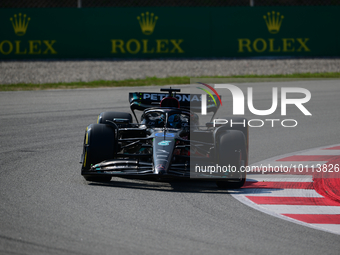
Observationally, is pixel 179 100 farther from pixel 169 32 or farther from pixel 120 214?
pixel 169 32

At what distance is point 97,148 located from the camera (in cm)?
680

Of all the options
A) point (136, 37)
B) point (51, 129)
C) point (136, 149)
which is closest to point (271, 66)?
point (136, 37)

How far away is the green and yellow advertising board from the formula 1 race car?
12.9 meters

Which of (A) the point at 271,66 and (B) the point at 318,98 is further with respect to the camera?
(A) the point at 271,66

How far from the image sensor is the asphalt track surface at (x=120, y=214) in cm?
454

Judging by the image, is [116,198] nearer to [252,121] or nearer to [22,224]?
[22,224]

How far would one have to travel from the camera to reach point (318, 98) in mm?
14258

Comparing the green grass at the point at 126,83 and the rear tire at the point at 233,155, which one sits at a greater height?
the green grass at the point at 126,83

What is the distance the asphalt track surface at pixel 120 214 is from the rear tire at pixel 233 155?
0.25 meters

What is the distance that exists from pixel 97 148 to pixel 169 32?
14.0m

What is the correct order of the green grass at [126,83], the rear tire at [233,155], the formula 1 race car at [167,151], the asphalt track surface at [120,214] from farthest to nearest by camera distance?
the green grass at [126,83]
the rear tire at [233,155]
the formula 1 race car at [167,151]
the asphalt track surface at [120,214]

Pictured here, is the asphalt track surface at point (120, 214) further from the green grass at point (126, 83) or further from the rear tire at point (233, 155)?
the green grass at point (126, 83)

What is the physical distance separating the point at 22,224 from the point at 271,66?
15.9 m

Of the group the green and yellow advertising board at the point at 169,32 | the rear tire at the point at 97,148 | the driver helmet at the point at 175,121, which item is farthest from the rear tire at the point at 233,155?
the green and yellow advertising board at the point at 169,32
